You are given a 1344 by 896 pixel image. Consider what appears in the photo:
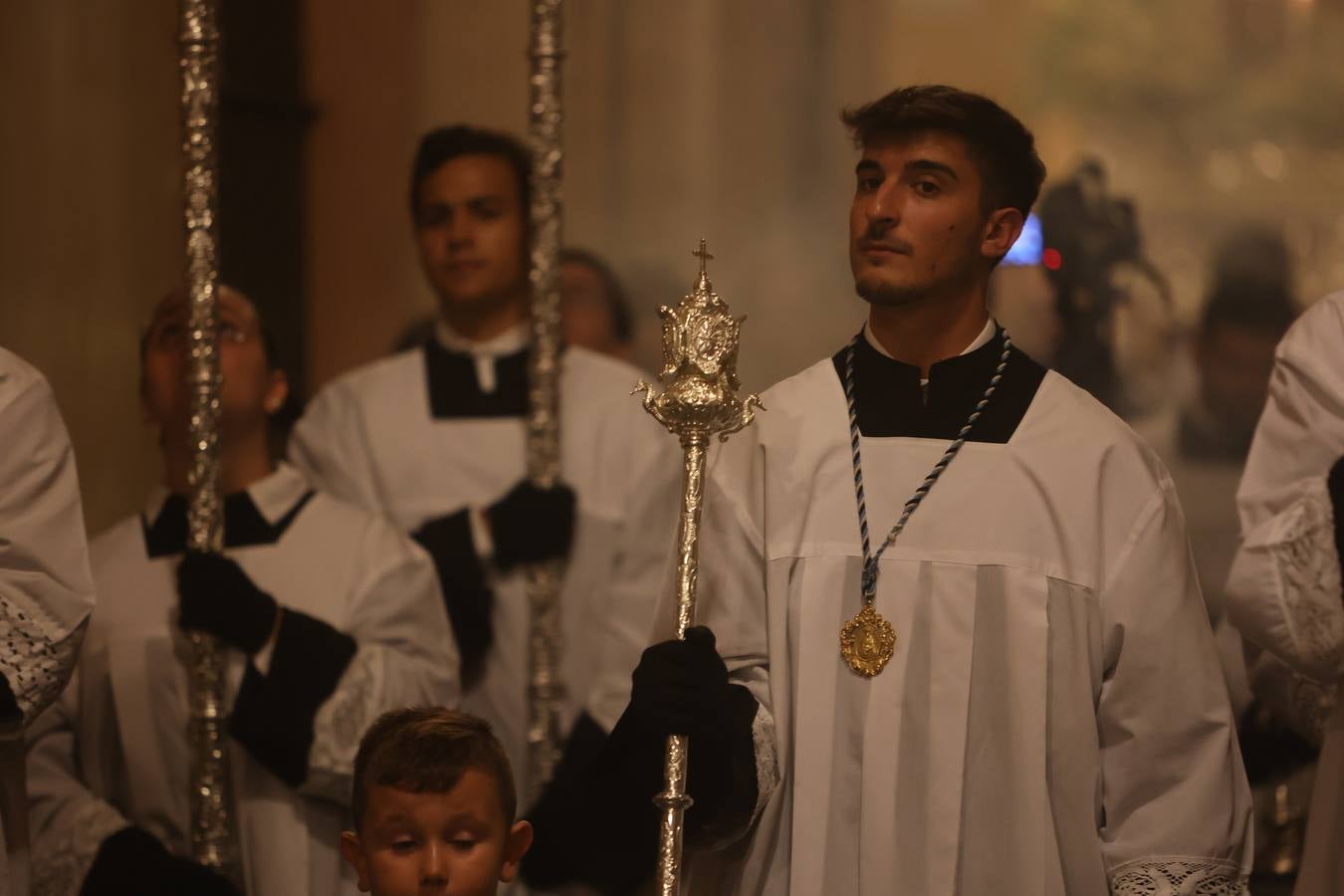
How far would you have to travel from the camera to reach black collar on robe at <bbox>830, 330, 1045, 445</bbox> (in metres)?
3.34

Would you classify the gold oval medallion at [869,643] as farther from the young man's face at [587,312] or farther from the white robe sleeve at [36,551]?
the young man's face at [587,312]

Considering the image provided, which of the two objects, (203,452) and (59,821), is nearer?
(59,821)

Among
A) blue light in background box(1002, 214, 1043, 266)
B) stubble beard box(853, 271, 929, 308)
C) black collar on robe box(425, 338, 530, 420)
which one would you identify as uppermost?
blue light in background box(1002, 214, 1043, 266)

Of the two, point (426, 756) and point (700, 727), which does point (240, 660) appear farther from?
point (700, 727)

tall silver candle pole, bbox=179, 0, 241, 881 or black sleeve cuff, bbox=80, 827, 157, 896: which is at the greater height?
tall silver candle pole, bbox=179, 0, 241, 881

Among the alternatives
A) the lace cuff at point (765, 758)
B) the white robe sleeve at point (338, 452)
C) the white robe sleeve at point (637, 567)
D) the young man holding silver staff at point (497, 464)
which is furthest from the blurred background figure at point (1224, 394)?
the lace cuff at point (765, 758)

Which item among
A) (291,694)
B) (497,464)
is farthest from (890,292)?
(497,464)

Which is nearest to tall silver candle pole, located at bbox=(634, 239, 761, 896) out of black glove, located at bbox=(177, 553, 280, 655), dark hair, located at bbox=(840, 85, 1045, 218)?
dark hair, located at bbox=(840, 85, 1045, 218)

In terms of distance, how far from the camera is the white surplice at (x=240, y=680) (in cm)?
406

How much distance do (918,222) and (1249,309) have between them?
11.1ft

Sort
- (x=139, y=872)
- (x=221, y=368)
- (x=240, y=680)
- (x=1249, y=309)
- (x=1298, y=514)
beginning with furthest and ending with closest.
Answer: (x=1249, y=309)
(x=221, y=368)
(x=240, y=680)
(x=139, y=872)
(x=1298, y=514)

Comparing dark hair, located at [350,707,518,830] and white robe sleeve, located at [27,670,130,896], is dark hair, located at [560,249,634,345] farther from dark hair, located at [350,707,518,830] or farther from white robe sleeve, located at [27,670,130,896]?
dark hair, located at [350,707,518,830]

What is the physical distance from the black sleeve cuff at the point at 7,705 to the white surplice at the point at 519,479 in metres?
1.61

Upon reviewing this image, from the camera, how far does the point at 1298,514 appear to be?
3.45 m
